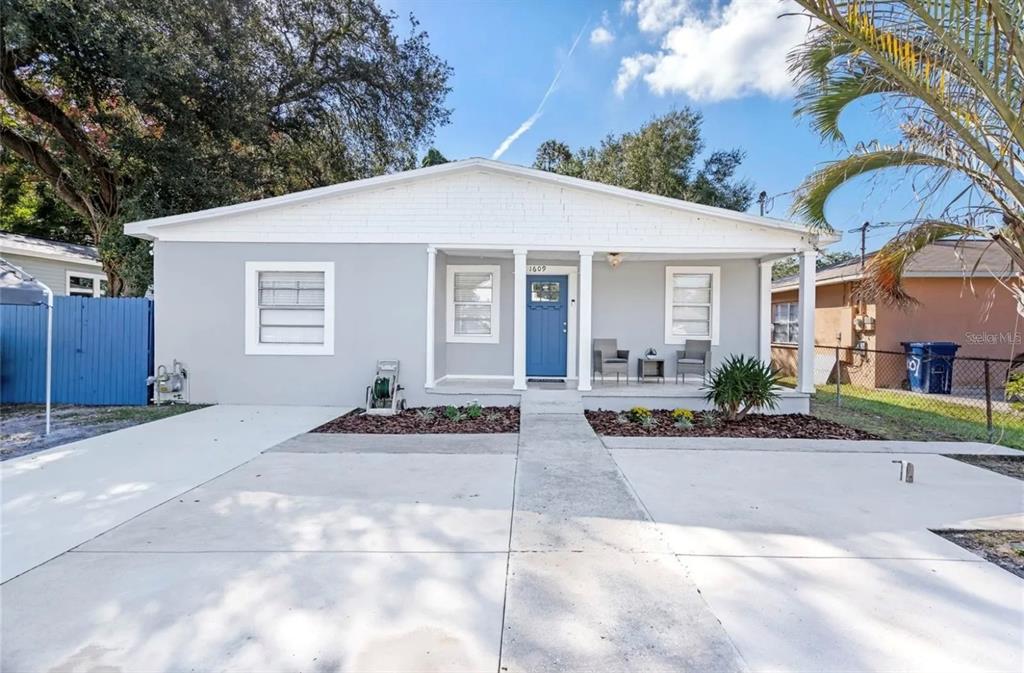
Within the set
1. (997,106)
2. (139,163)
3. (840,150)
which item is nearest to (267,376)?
(139,163)

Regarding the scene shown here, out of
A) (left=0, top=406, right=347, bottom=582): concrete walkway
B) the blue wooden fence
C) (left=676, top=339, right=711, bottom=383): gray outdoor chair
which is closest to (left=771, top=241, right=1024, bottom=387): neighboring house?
(left=676, top=339, right=711, bottom=383): gray outdoor chair

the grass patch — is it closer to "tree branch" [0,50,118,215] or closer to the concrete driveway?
the concrete driveway

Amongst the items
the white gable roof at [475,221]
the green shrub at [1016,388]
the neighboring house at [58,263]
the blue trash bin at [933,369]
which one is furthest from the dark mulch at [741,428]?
the neighboring house at [58,263]

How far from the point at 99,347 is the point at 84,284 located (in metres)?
9.07

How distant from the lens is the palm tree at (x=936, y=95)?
3.33 metres

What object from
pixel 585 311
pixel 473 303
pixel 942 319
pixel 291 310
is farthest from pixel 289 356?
pixel 942 319

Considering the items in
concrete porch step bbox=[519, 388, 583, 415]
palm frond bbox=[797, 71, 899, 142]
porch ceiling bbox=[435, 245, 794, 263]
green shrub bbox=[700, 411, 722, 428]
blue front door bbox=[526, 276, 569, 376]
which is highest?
palm frond bbox=[797, 71, 899, 142]

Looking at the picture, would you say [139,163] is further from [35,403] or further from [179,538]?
[179,538]

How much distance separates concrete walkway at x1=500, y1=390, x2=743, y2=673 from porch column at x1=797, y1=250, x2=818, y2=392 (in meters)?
5.71

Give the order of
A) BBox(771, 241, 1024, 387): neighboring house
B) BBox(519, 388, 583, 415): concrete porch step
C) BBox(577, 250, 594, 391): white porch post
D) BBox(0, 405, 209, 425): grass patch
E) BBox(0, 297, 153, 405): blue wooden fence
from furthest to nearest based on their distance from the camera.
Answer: BBox(771, 241, 1024, 387): neighboring house, BBox(0, 297, 153, 405): blue wooden fence, BBox(577, 250, 594, 391): white porch post, BBox(519, 388, 583, 415): concrete porch step, BBox(0, 405, 209, 425): grass patch

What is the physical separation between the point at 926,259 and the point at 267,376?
15.4 metres

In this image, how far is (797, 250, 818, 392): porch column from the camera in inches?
344

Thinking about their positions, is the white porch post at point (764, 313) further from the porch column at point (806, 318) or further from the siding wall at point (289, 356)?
the siding wall at point (289, 356)

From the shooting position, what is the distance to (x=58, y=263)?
48.1 ft
